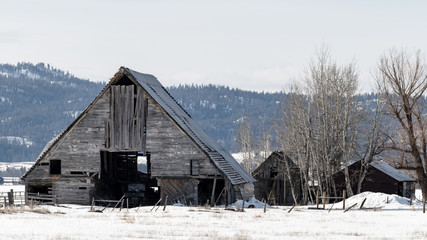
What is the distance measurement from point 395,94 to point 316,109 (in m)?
6.48

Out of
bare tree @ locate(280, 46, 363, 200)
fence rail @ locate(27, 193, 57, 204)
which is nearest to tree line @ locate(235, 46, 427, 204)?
bare tree @ locate(280, 46, 363, 200)

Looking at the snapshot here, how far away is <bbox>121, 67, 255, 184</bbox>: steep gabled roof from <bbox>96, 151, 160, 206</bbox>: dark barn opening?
13.2 ft

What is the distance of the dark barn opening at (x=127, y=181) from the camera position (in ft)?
169

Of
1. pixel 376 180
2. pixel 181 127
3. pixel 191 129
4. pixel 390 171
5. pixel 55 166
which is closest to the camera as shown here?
pixel 181 127

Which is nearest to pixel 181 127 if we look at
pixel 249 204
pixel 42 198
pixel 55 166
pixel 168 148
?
pixel 168 148

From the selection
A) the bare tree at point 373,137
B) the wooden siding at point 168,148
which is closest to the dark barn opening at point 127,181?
the wooden siding at point 168,148

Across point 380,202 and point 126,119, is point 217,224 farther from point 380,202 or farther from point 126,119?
point 380,202

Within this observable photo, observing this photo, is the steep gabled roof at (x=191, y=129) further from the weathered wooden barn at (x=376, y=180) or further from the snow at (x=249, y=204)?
the weathered wooden barn at (x=376, y=180)

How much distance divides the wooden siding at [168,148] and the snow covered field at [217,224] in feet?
15.0

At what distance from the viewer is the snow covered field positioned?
2684cm

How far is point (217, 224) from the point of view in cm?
3238

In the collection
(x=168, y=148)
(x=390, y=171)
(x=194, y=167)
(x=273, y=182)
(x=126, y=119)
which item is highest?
(x=126, y=119)

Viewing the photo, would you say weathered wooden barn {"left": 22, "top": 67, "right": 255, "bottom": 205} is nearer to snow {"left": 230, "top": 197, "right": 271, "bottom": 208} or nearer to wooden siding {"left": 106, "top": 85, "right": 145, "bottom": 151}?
wooden siding {"left": 106, "top": 85, "right": 145, "bottom": 151}

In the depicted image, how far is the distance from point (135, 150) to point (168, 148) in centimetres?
218
